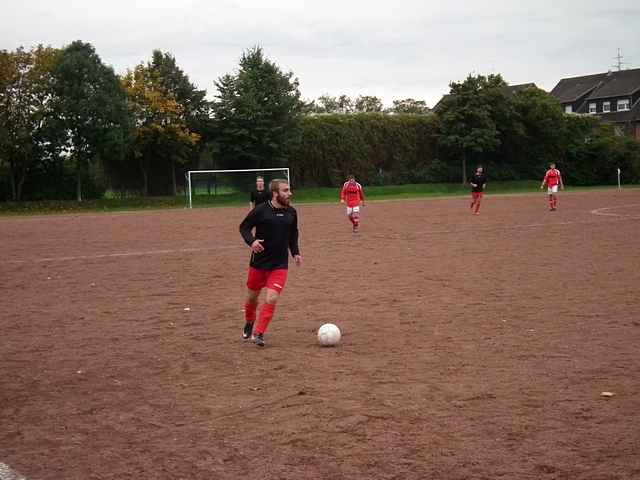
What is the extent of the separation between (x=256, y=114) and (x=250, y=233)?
43.6 meters

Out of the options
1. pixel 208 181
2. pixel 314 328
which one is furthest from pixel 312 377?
pixel 208 181

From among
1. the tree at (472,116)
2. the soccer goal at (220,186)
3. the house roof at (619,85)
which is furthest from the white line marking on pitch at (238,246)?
the house roof at (619,85)

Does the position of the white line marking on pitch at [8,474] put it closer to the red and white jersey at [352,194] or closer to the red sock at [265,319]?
the red sock at [265,319]

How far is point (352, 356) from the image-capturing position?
8305 millimetres

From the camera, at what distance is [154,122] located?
5122 cm

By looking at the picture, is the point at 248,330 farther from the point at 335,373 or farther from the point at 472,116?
the point at 472,116

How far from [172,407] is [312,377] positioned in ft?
4.91

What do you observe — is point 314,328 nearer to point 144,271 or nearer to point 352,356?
point 352,356

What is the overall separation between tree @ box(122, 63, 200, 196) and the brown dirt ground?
117ft

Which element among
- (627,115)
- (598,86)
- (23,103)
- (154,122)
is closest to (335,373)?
(23,103)

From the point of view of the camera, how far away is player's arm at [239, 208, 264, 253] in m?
9.05

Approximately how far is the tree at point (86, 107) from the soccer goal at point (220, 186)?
17.1 ft

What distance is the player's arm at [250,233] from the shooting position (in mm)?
A: 9047

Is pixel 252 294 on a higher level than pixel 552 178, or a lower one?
lower
